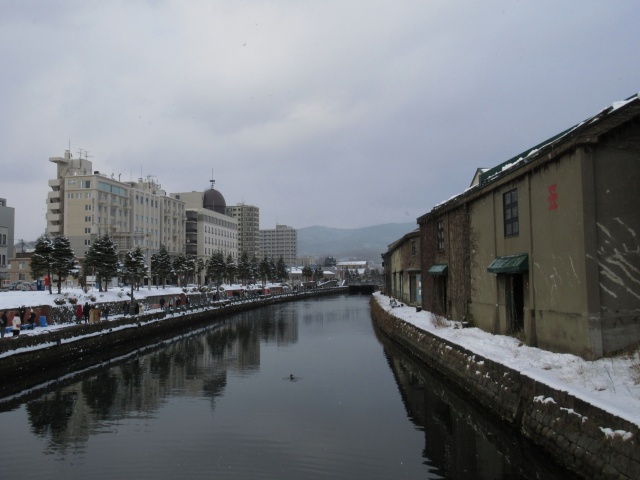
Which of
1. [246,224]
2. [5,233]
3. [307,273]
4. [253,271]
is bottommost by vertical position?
[307,273]

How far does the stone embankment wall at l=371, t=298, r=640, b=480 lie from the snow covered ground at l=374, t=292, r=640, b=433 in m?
0.21

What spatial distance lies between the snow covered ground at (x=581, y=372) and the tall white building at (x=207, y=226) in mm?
107499

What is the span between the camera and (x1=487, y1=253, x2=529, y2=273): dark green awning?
61.0 ft

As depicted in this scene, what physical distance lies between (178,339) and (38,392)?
61.7 feet

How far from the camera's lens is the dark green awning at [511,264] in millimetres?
18594

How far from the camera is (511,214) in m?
20.5

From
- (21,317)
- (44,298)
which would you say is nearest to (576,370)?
(21,317)

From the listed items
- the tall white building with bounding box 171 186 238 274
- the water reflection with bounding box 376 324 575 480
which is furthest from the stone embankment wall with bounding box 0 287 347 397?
the tall white building with bounding box 171 186 238 274

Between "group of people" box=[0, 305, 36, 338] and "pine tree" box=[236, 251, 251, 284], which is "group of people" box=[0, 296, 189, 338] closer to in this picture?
"group of people" box=[0, 305, 36, 338]

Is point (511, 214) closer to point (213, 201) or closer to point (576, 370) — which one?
point (576, 370)

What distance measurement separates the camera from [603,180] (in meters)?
14.6

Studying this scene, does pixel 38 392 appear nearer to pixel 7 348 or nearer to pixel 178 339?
pixel 7 348

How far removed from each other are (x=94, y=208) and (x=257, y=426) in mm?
80981

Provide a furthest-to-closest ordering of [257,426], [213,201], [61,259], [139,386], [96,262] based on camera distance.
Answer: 1. [213,201]
2. [96,262]
3. [61,259]
4. [139,386]
5. [257,426]
